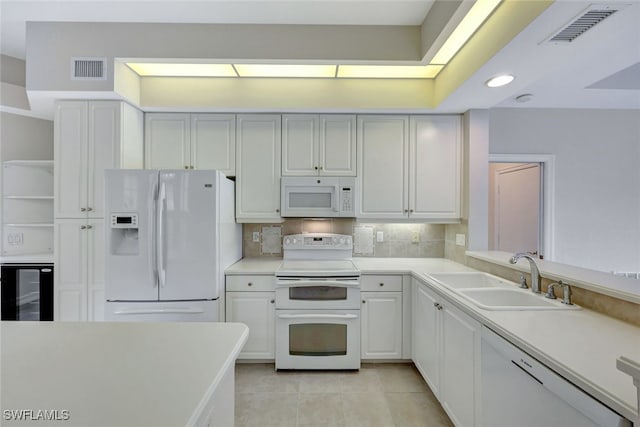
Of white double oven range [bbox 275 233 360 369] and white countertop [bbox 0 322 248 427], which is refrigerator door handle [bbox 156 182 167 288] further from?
white countertop [bbox 0 322 248 427]

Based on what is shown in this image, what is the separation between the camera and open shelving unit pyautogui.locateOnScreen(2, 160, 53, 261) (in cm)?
294

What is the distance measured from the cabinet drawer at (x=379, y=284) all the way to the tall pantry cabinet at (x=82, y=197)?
90.5 inches

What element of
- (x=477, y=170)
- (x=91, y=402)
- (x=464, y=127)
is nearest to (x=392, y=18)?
(x=464, y=127)

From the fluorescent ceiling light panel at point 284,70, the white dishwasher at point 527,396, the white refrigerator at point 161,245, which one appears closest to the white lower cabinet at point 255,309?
the white refrigerator at point 161,245

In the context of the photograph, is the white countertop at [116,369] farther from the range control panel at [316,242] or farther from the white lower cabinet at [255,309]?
the range control panel at [316,242]

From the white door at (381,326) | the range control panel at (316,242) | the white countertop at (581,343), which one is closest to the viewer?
the white countertop at (581,343)

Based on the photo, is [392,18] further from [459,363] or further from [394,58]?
[459,363]

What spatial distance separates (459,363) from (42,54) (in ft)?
12.4

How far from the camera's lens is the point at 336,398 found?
2277mm

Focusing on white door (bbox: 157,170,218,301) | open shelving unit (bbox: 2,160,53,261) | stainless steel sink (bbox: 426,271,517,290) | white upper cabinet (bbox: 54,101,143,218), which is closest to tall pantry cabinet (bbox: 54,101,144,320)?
white upper cabinet (bbox: 54,101,143,218)

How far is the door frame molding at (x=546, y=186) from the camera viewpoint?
3227mm

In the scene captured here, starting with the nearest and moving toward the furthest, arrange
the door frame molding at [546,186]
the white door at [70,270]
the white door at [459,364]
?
the white door at [459,364] < the white door at [70,270] < the door frame molding at [546,186]

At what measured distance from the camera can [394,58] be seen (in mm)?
2340

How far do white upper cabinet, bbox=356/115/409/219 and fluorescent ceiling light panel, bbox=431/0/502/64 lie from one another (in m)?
0.73
